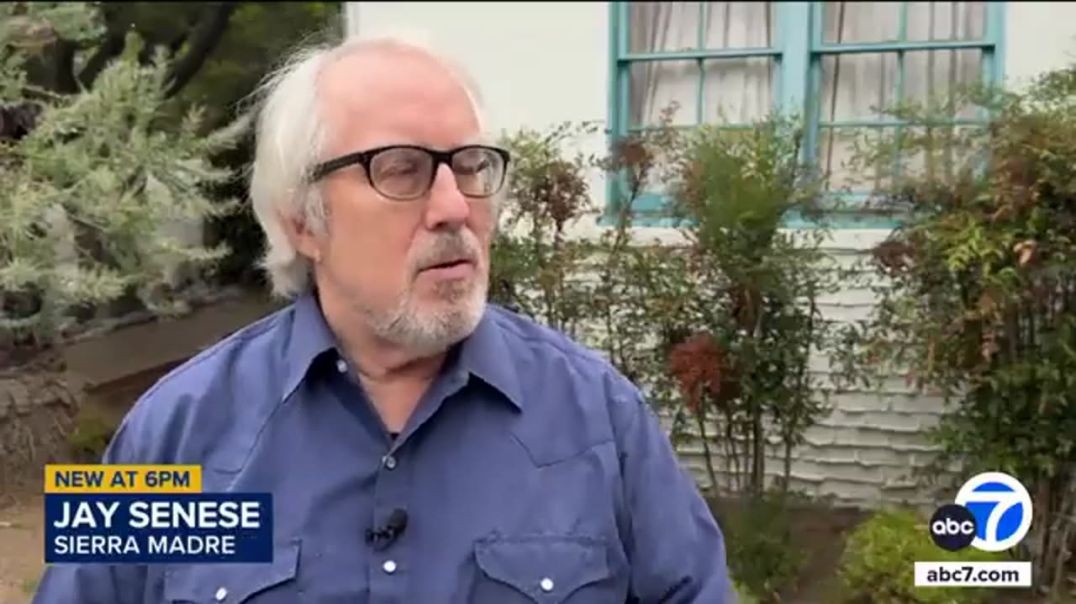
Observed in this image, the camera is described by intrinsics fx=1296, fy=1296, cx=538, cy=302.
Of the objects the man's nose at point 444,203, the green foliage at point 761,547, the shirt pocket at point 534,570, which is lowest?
the green foliage at point 761,547

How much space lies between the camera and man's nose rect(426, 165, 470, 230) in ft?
5.47

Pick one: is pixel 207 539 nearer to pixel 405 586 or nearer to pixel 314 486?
pixel 314 486

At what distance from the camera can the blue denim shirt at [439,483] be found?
164 centimetres

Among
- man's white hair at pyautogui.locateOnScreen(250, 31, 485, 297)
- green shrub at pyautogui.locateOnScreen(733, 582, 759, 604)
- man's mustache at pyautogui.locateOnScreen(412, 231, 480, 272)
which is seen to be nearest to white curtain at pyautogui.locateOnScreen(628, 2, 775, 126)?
green shrub at pyautogui.locateOnScreen(733, 582, 759, 604)

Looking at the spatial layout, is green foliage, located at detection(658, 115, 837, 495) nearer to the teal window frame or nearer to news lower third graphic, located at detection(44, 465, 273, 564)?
the teal window frame

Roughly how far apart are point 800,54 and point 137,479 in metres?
3.89

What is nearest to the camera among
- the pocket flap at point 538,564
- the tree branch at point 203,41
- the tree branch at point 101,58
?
the pocket flap at point 538,564

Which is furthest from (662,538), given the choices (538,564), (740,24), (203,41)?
(203,41)

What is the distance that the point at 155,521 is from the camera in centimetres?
177

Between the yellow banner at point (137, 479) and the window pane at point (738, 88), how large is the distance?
3.62 meters

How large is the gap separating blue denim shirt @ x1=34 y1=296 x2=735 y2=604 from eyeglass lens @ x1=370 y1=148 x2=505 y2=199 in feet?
0.71

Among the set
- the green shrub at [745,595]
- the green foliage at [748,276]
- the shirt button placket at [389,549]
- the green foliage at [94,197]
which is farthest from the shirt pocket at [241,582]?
the green foliage at [94,197]

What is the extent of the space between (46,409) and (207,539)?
2.84m

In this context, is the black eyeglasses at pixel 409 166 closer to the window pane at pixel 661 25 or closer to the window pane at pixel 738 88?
the window pane at pixel 738 88
